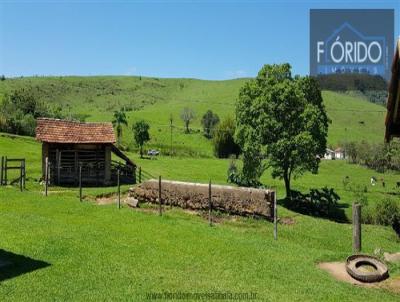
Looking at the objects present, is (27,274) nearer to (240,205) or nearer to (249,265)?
(249,265)

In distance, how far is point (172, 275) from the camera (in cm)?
1263

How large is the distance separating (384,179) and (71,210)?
181ft

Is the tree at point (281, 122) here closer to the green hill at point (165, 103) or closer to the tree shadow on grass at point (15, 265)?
the tree shadow on grass at point (15, 265)

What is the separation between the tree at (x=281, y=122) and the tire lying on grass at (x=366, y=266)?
19079 mm

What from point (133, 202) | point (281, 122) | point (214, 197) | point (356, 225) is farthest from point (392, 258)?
point (281, 122)

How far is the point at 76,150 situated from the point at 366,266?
86.3 feet

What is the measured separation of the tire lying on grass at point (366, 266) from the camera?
1273 cm

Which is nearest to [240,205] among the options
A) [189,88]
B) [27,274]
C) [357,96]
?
[27,274]

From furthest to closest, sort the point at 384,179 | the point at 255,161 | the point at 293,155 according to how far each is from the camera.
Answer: the point at 384,179
the point at 255,161
the point at 293,155

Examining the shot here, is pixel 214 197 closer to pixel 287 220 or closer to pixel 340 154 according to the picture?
pixel 287 220

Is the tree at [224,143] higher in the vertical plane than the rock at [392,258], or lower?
higher

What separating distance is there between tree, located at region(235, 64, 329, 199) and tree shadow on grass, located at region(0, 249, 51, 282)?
22.2 m

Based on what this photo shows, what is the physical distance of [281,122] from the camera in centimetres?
3362

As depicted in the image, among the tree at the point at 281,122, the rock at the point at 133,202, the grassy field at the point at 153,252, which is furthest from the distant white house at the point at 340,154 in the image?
the rock at the point at 133,202
